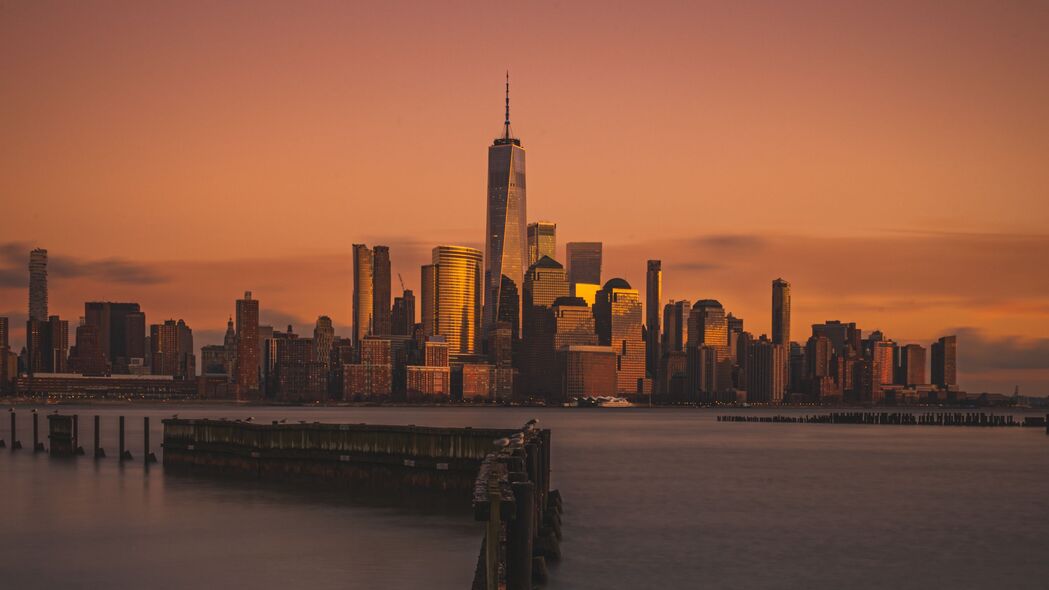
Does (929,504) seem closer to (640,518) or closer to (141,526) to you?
(640,518)

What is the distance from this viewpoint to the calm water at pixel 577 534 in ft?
97.8

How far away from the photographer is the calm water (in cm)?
2980

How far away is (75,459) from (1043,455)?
74748mm

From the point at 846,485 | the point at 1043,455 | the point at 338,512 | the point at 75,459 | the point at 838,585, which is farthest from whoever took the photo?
the point at 1043,455

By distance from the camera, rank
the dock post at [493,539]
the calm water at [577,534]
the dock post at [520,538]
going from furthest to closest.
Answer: the calm water at [577,534], the dock post at [520,538], the dock post at [493,539]

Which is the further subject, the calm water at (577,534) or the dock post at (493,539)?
the calm water at (577,534)

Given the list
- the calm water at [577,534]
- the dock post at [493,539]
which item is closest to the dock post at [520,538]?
the dock post at [493,539]

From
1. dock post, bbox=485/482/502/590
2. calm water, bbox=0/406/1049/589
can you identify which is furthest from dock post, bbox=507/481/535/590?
calm water, bbox=0/406/1049/589

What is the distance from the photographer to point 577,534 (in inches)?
1545

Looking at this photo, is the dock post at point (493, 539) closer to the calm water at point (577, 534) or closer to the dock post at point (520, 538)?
the dock post at point (520, 538)

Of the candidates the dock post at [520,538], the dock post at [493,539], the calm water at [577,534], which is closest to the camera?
the dock post at [493,539]

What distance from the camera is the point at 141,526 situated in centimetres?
3816

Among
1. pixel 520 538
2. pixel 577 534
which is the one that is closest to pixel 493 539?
pixel 520 538

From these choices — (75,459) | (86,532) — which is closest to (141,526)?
(86,532)
